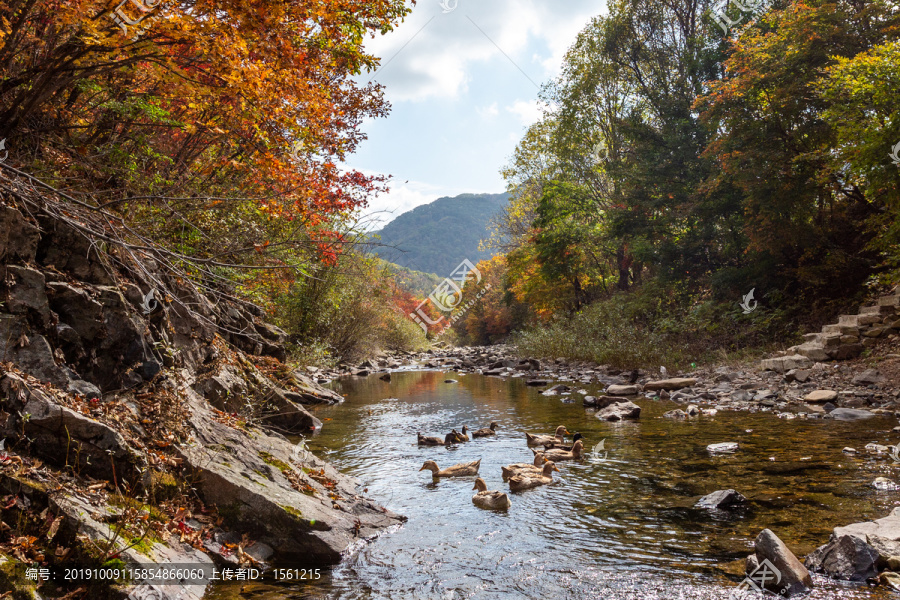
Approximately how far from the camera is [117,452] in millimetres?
3980

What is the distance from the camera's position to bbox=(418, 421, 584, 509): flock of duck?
19.9ft

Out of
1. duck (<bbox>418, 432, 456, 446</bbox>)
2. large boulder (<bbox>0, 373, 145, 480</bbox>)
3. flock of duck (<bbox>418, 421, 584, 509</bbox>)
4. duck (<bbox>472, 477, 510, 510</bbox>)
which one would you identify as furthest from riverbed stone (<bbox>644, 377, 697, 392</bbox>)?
large boulder (<bbox>0, 373, 145, 480</bbox>)

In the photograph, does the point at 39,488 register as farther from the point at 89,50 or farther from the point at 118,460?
the point at 89,50

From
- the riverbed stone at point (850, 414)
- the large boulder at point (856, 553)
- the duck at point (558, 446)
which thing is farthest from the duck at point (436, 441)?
the riverbed stone at point (850, 414)

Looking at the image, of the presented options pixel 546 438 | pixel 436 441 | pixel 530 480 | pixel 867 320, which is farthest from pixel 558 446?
pixel 867 320

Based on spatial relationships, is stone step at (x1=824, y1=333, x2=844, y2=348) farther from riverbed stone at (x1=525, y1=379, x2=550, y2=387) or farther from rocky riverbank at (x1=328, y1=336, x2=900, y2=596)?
riverbed stone at (x1=525, y1=379, x2=550, y2=387)

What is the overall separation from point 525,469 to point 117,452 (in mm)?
4983

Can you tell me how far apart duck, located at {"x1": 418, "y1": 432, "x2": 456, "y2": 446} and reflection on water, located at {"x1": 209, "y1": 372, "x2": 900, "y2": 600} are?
0.79 feet

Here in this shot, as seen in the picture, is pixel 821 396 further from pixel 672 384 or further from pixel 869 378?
pixel 672 384

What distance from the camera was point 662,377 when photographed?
51.6 ft

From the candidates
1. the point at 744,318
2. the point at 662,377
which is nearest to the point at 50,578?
the point at 662,377

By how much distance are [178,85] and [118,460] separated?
13.6 feet

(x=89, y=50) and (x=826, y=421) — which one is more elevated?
(x=89, y=50)

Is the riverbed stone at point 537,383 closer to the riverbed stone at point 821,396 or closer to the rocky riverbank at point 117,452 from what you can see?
the riverbed stone at point 821,396
